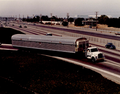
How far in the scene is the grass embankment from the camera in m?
15.5

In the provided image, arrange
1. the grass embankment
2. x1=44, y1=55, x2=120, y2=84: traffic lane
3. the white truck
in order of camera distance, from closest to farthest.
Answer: the grass embankment → x1=44, y1=55, x2=120, y2=84: traffic lane → the white truck

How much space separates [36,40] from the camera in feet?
105

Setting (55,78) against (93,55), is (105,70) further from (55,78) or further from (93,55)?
(55,78)

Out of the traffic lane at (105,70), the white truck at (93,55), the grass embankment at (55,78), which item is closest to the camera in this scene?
the grass embankment at (55,78)

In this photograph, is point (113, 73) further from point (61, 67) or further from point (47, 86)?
point (47, 86)

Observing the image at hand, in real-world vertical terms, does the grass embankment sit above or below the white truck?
below

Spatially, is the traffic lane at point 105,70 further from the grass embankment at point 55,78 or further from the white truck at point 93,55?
the grass embankment at point 55,78

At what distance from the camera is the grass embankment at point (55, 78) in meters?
15.5

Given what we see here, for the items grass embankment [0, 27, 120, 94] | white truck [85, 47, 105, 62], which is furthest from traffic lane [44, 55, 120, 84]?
grass embankment [0, 27, 120, 94]

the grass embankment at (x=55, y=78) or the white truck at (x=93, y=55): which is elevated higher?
the white truck at (x=93, y=55)

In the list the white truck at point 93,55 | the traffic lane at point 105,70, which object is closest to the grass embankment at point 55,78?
the traffic lane at point 105,70

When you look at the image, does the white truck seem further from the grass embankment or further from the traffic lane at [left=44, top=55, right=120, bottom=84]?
the grass embankment

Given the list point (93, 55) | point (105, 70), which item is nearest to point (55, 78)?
point (105, 70)

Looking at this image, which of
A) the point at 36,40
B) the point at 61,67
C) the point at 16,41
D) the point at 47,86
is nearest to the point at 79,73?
the point at 61,67
